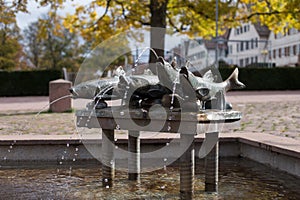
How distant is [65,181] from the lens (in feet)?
16.4

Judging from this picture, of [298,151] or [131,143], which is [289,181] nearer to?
[298,151]

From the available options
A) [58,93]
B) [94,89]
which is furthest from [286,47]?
[94,89]

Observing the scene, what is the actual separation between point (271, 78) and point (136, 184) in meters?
25.6

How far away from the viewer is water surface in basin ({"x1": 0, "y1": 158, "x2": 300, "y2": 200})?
14.4ft

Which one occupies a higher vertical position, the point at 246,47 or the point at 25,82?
the point at 246,47

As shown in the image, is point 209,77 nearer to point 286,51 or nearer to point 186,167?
point 186,167

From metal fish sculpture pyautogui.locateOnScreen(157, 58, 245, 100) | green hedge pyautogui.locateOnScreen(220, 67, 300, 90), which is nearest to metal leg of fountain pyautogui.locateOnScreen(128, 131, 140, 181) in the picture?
metal fish sculpture pyautogui.locateOnScreen(157, 58, 245, 100)

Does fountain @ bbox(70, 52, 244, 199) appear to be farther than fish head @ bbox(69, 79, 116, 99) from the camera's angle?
No

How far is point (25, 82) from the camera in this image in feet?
90.4

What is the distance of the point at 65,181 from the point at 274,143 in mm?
2540

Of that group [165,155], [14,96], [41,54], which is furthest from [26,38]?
[165,155]

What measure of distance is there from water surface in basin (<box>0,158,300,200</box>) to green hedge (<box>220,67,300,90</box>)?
23854mm

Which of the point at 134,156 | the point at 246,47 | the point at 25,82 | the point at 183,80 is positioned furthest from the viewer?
the point at 246,47

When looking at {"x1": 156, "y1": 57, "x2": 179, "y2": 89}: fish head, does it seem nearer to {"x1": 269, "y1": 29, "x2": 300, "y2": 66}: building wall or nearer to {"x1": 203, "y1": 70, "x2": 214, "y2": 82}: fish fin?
{"x1": 203, "y1": 70, "x2": 214, "y2": 82}: fish fin
